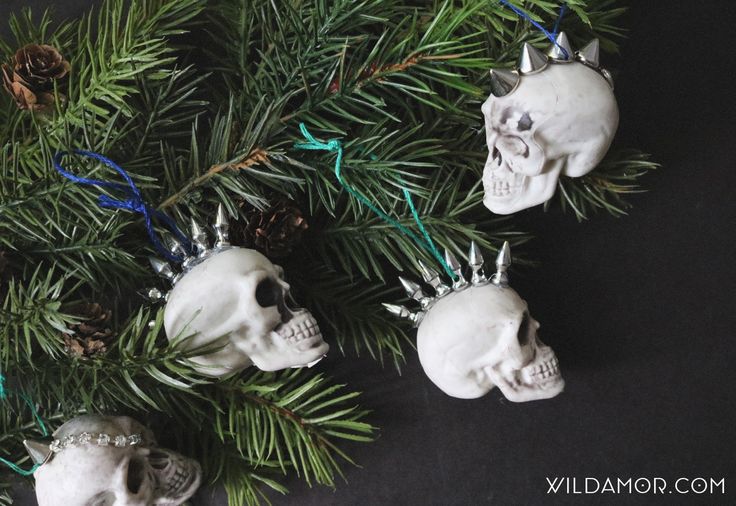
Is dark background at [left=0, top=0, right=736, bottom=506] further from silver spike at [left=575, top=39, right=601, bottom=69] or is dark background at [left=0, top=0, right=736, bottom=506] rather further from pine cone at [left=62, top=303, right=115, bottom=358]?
pine cone at [left=62, top=303, right=115, bottom=358]

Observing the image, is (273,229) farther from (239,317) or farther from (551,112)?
(551,112)

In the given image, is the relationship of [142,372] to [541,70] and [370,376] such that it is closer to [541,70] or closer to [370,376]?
[370,376]

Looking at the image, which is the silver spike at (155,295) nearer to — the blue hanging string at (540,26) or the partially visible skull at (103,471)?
the partially visible skull at (103,471)

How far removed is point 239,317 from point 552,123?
1.06 ft

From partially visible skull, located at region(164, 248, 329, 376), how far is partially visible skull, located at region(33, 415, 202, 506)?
0.34 ft

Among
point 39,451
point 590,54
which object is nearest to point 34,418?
point 39,451

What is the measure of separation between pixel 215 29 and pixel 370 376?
44 centimetres

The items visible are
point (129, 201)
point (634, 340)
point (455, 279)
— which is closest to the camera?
point (129, 201)

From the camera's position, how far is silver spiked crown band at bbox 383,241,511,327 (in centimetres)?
70

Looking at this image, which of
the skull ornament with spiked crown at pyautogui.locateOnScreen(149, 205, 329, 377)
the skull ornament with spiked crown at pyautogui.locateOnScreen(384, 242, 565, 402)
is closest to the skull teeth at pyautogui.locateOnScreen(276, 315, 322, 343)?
the skull ornament with spiked crown at pyautogui.locateOnScreen(149, 205, 329, 377)

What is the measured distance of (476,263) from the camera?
70cm

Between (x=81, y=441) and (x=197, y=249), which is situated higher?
(x=197, y=249)

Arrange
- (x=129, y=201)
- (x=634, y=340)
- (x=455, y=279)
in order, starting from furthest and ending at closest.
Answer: (x=634, y=340) → (x=455, y=279) → (x=129, y=201)

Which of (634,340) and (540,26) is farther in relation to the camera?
(634,340)
